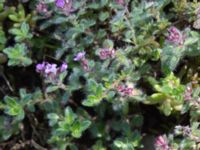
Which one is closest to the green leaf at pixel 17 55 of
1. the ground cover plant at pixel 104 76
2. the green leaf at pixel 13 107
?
the ground cover plant at pixel 104 76

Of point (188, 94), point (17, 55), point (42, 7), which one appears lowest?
point (188, 94)

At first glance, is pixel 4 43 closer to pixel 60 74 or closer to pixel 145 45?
pixel 60 74

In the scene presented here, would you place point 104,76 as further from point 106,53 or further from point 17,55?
point 17,55

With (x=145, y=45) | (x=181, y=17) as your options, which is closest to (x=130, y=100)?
(x=145, y=45)

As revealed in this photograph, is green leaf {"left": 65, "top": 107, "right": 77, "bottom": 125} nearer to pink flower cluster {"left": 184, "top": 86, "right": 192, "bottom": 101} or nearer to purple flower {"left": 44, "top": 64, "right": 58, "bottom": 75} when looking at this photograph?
purple flower {"left": 44, "top": 64, "right": 58, "bottom": 75}

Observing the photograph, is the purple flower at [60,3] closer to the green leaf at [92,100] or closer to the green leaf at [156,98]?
the green leaf at [92,100]

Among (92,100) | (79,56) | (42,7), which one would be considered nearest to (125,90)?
(92,100)

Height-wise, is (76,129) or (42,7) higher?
(42,7)

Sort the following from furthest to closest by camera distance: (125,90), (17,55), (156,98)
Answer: (17,55)
(156,98)
(125,90)
